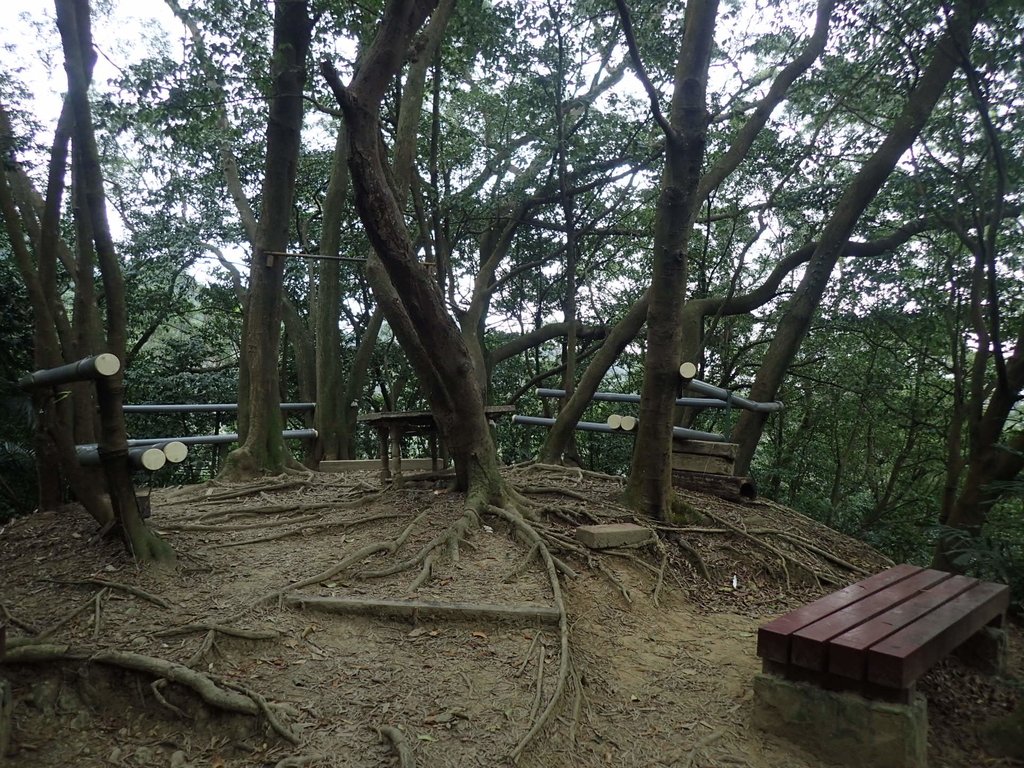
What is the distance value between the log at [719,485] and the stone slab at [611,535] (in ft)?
5.52

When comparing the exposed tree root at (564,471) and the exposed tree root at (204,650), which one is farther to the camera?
the exposed tree root at (564,471)

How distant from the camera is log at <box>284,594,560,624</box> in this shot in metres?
3.84

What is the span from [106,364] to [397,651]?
2152 mm

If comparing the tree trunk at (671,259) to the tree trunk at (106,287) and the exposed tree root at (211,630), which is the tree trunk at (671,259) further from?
the tree trunk at (106,287)

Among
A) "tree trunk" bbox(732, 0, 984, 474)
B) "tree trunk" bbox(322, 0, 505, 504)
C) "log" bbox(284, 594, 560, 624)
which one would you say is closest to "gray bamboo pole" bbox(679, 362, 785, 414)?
"tree trunk" bbox(732, 0, 984, 474)

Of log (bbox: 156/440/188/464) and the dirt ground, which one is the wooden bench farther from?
log (bbox: 156/440/188/464)

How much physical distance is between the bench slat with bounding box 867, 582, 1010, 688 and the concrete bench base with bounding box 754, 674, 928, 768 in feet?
0.45

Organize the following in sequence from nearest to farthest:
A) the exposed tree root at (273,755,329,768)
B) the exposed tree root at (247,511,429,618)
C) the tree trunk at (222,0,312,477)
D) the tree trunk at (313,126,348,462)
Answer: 1. the exposed tree root at (273,755,329,768)
2. the exposed tree root at (247,511,429,618)
3. the tree trunk at (222,0,312,477)
4. the tree trunk at (313,126,348,462)

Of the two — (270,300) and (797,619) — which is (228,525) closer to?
(270,300)

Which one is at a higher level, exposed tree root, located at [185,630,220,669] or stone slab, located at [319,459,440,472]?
stone slab, located at [319,459,440,472]

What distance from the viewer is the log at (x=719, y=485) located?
675 centimetres

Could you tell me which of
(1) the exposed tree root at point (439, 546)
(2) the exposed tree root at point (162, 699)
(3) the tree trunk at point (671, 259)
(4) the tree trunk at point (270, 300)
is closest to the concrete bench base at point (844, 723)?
(1) the exposed tree root at point (439, 546)

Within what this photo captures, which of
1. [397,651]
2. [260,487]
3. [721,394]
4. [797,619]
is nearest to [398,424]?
[260,487]

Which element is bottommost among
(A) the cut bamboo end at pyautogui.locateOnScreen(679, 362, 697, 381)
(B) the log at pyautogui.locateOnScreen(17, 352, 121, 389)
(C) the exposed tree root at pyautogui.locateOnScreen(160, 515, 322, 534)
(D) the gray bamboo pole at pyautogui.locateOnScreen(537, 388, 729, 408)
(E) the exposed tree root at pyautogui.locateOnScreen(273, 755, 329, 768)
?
(E) the exposed tree root at pyautogui.locateOnScreen(273, 755, 329, 768)
